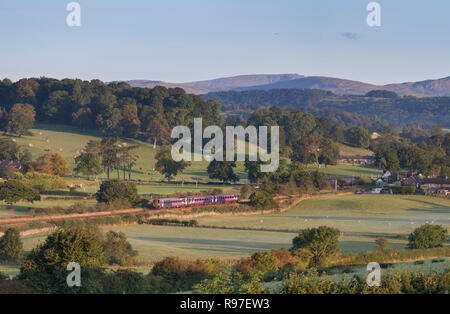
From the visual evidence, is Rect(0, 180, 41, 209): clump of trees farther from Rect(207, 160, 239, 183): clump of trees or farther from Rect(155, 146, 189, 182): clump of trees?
Rect(207, 160, 239, 183): clump of trees

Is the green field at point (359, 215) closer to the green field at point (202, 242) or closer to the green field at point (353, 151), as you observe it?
the green field at point (202, 242)

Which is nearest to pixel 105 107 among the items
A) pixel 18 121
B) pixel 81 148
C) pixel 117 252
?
pixel 81 148

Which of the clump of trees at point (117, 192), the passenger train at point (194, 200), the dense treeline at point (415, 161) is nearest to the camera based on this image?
the clump of trees at point (117, 192)

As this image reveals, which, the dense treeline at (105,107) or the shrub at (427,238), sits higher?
the dense treeline at (105,107)

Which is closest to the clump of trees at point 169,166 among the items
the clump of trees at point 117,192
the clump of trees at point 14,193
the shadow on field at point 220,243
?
the clump of trees at point 117,192

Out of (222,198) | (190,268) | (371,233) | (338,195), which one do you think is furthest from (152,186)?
(190,268)

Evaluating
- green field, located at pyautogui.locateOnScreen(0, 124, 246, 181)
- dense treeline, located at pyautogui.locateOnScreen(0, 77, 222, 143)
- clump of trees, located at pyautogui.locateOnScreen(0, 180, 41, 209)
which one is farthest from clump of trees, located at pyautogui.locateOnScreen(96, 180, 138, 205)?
dense treeline, located at pyautogui.locateOnScreen(0, 77, 222, 143)
